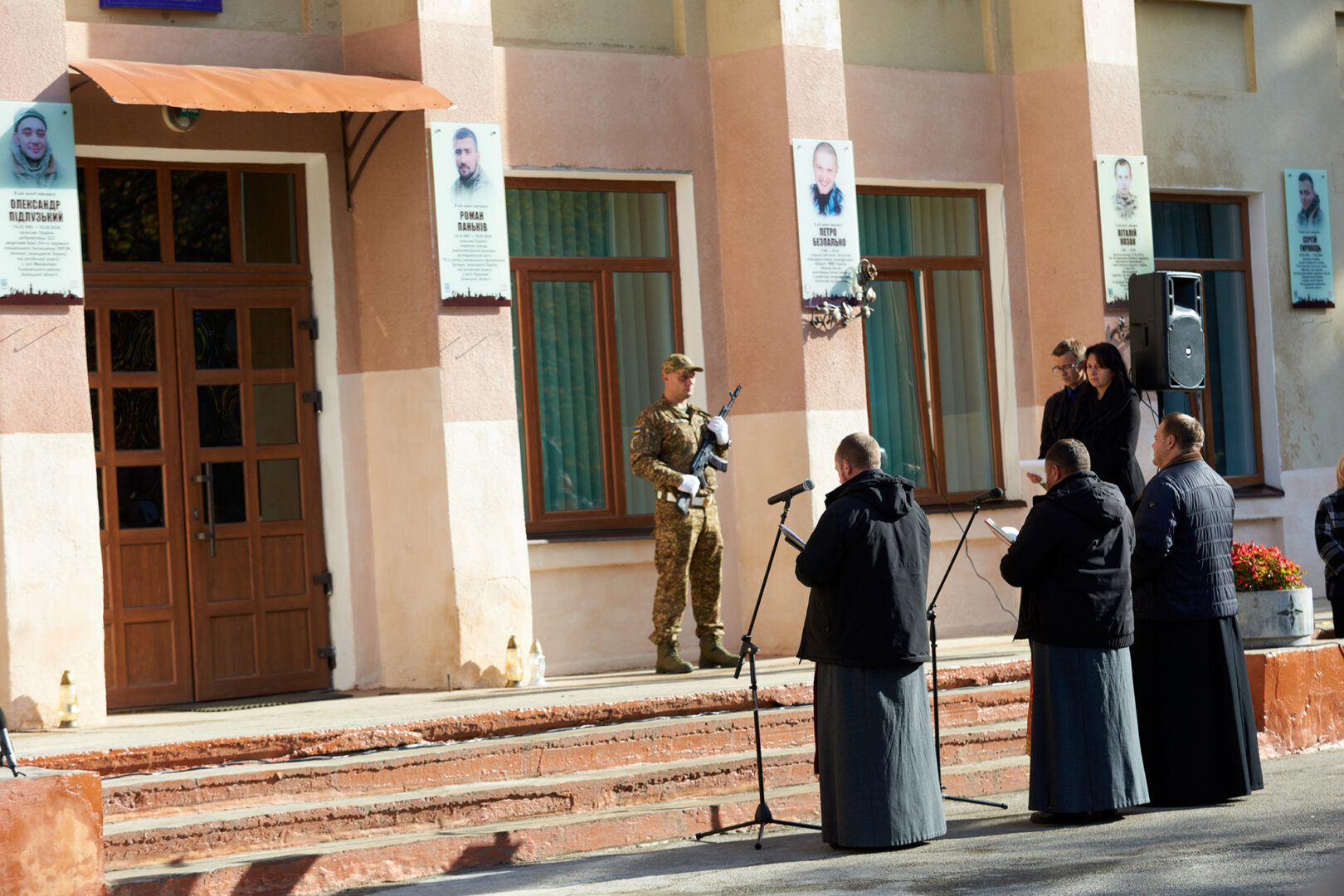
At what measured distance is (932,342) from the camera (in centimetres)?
1350

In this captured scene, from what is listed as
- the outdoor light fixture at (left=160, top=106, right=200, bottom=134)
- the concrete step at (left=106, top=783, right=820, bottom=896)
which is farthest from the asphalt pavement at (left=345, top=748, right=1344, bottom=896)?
the outdoor light fixture at (left=160, top=106, right=200, bottom=134)

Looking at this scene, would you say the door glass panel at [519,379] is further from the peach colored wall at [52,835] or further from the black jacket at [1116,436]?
the peach colored wall at [52,835]

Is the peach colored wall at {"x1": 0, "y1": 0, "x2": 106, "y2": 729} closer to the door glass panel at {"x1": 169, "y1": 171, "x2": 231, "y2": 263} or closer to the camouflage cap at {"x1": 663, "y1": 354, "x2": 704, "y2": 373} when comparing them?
the door glass panel at {"x1": 169, "y1": 171, "x2": 231, "y2": 263}

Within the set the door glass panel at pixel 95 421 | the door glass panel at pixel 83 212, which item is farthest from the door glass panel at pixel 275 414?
the door glass panel at pixel 83 212

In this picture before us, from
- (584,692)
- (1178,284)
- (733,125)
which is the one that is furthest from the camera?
(733,125)

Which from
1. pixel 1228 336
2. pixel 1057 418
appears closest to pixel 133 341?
pixel 1057 418

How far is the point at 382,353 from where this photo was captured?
36.1ft

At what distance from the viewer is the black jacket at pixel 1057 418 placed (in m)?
10.4

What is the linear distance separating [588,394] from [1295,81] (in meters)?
7.07

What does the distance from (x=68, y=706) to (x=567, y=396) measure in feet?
13.3

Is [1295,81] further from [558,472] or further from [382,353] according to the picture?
[382,353]

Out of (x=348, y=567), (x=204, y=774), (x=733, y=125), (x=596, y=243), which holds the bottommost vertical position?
(x=204, y=774)

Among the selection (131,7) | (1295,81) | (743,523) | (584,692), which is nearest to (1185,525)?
(584,692)

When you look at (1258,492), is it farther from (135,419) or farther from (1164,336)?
(135,419)
